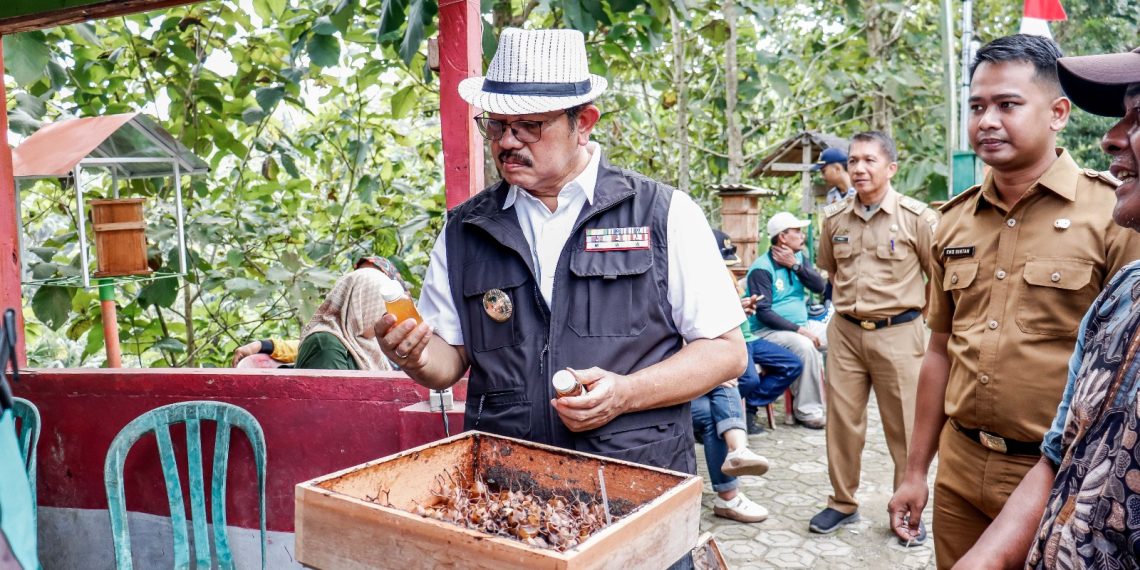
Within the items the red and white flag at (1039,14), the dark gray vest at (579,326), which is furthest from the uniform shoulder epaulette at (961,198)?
the red and white flag at (1039,14)

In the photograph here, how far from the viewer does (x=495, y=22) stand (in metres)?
4.77

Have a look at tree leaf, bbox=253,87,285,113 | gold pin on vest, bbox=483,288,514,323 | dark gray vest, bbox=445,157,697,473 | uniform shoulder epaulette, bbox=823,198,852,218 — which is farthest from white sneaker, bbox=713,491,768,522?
tree leaf, bbox=253,87,285,113

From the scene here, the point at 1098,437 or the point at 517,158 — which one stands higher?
the point at 517,158

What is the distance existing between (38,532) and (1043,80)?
15.2 feet

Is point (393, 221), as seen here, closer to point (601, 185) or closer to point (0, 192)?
point (0, 192)

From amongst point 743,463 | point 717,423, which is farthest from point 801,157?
point 743,463

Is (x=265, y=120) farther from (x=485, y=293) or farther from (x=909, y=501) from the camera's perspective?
(x=909, y=501)

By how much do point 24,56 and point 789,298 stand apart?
5217mm

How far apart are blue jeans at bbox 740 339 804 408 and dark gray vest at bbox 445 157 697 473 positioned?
4003 millimetres

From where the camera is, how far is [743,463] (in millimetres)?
4457

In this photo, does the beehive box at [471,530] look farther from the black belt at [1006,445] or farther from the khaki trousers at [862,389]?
the khaki trousers at [862,389]

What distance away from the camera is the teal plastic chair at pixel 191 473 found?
118 inches

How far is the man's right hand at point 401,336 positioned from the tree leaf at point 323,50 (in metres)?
2.61

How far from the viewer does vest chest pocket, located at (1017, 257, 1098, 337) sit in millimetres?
2137
